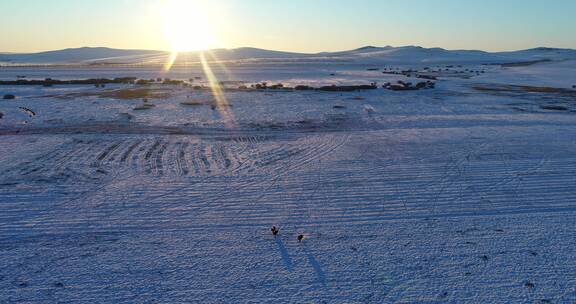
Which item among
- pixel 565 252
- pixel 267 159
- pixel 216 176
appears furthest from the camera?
pixel 267 159

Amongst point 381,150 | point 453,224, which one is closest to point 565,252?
point 453,224

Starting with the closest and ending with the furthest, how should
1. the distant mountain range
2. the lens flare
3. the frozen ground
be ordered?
the frozen ground, the lens flare, the distant mountain range

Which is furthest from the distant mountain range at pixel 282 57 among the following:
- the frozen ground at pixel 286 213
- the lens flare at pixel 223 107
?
the frozen ground at pixel 286 213

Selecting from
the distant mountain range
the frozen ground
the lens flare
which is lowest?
the frozen ground

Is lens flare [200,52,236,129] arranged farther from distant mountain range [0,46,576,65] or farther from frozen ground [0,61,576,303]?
distant mountain range [0,46,576,65]

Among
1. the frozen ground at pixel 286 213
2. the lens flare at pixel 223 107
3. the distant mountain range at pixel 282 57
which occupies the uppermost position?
the distant mountain range at pixel 282 57

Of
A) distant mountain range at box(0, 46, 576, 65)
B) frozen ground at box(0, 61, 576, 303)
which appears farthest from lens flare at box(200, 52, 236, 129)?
distant mountain range at box(0, 46, 576, 65)

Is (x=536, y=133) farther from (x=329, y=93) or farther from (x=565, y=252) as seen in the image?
(x=329, y=93)

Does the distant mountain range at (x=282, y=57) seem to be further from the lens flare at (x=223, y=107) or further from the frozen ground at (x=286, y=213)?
the frozen ground at (x=286, y=213)

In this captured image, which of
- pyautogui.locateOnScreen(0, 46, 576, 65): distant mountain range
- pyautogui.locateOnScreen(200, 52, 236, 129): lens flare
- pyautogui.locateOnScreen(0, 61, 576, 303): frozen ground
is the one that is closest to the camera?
pyautogui.locateOnScreen(0, 61, 576, 303): frozen ground
